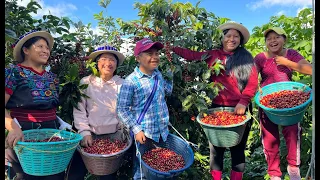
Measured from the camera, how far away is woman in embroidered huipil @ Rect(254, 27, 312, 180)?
8.38ft

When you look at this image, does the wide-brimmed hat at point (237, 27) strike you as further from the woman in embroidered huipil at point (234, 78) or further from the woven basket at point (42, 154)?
the woven basket at point (42, 154)

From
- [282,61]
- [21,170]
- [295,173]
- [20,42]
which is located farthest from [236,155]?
[20,42]

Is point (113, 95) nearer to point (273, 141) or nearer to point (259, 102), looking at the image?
point (259, 102)

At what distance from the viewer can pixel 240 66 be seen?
2529 millimetres

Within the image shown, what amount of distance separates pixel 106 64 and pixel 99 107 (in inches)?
13.2

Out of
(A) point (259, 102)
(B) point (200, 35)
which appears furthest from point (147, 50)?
(A) point (259, 102)

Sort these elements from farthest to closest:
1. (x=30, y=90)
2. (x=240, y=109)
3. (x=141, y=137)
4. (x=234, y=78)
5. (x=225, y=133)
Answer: (x=234, y=78) < (x=240, y=109) < (x=225, y=133) < (x=141, y=137) < (x=30, y=90)

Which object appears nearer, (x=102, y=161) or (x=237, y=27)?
(x=102, y=161)

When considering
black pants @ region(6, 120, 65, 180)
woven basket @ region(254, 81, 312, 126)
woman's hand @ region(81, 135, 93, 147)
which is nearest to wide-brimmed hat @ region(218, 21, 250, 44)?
woven basket @ region(254, 81, 312, 126)

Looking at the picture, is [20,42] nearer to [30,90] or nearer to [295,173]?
[30,90]

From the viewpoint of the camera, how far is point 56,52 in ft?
8.79

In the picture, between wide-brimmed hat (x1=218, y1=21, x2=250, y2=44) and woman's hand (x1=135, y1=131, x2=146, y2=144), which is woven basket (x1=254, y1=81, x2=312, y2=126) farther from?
woman's hand (x1=135, y1=131, x2=146, y2=144)

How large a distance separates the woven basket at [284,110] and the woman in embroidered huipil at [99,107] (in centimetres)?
115

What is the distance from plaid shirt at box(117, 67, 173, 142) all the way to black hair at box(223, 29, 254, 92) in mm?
678
